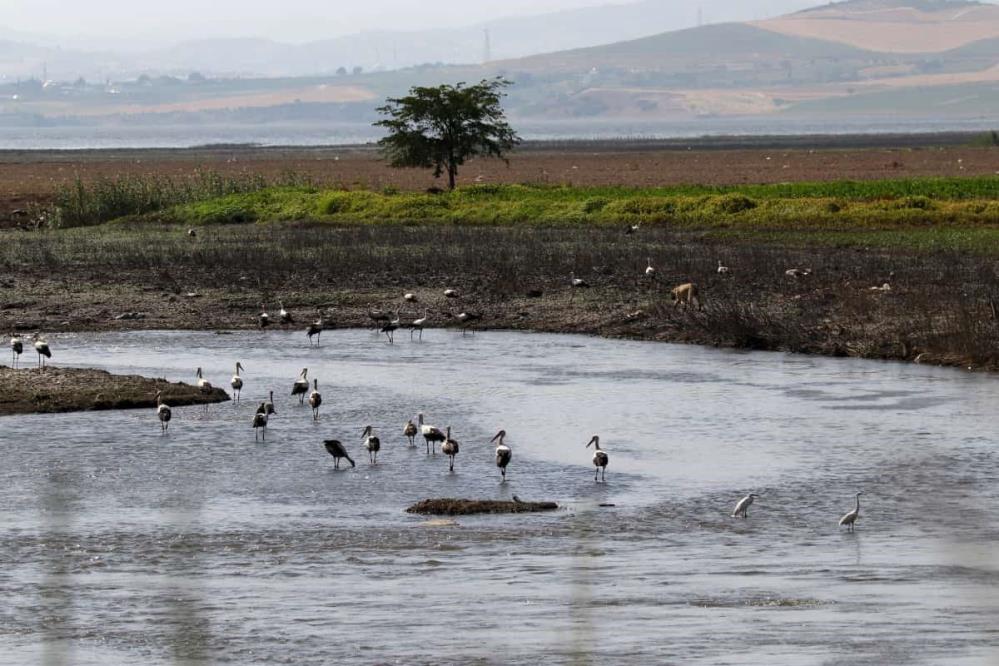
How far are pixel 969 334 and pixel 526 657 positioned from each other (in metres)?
19.6

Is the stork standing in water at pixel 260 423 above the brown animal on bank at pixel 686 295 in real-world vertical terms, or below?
below

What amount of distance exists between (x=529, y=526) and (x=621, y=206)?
4195 centimetres

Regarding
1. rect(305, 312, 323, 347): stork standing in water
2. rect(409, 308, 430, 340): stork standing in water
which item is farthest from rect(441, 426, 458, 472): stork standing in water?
rect(409, 308, 430, 340): stork standing in water

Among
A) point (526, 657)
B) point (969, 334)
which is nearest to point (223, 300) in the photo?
point (969, 334)

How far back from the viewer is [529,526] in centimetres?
1916

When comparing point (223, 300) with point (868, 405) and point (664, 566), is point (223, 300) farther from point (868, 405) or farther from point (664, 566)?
point (664, 566)

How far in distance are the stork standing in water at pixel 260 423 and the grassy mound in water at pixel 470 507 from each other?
495cm

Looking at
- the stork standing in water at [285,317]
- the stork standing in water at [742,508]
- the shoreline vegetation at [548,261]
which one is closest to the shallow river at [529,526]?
the stork standing in water at [742,508]

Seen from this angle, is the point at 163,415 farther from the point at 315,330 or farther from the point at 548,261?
the point at 548,261

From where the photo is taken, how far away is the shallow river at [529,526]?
14.6 m

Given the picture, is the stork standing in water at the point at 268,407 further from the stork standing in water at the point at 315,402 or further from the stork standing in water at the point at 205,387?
the stork standing in water at the point at 205,387

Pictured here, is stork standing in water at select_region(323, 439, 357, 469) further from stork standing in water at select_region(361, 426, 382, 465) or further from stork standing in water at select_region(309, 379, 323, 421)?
stork standing in water at select_region(309, 379, 323, 421)

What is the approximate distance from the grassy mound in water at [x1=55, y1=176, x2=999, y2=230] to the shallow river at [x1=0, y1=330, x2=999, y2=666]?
2390 cm

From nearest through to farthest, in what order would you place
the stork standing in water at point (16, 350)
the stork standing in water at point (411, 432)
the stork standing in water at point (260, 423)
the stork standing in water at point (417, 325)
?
the stork standing in water at point (411, 432), the stork standing in water at point (260, 423), the stork standing in water at point (16, 350), the stork standing in water at point (417, 325)
